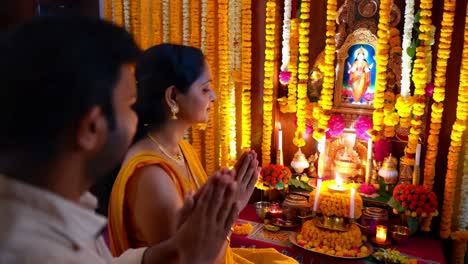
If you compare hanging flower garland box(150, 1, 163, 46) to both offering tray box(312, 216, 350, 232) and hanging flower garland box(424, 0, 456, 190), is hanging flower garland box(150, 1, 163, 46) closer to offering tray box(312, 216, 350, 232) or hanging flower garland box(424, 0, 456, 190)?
offering tray box(312, 216, 350, 232)

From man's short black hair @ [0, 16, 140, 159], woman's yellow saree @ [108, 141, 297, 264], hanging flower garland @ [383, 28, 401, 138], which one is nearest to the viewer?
man's short black hair @ [0, 16, 140, 159]

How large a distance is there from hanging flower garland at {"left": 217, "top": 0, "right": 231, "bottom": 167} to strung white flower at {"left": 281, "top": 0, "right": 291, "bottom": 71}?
0.49 meters

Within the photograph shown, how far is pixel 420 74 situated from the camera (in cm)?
292

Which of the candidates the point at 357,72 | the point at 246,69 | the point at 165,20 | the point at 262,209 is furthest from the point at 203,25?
the point at 262,209

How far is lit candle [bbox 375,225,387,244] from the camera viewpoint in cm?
294

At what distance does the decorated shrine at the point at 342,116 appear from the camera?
115 inches

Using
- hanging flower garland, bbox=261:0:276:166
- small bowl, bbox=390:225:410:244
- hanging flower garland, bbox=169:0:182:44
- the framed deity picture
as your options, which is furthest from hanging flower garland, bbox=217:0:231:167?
small bowl, bbox=390:225:410:244

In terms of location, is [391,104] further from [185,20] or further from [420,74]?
[185,20]

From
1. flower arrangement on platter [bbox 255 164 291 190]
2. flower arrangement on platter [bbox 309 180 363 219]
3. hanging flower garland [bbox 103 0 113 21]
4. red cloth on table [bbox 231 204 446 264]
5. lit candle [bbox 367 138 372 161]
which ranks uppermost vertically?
hanging flower garland [bbox 103 0 113 21]

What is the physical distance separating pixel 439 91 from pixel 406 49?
1.21ft

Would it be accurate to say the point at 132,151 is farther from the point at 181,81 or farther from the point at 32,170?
the point at 32,170

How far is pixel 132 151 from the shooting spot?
179 cm

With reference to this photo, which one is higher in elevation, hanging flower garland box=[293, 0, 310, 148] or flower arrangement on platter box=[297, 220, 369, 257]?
hanging flower garland box=[293, 0, 310, 148]

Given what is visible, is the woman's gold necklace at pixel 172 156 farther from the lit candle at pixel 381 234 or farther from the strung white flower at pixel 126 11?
the strung white flower at pixel 126 11
